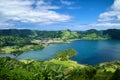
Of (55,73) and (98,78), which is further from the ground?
(55,73)

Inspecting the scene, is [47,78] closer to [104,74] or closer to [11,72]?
[11,72]

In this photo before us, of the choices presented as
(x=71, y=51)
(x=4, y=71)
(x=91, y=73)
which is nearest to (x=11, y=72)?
(x=4, y=71)

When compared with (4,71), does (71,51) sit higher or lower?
lower

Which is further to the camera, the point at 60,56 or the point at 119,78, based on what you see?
the point at 60,56

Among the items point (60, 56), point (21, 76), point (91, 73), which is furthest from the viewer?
point (60, 56)

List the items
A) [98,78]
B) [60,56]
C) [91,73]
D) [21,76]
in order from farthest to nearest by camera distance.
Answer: [60,56] → [91,73] → [98,78] → [21,76]

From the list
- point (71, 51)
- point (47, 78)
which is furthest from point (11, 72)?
point (71, 51)

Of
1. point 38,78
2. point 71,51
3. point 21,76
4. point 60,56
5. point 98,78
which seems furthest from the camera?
point 71,51

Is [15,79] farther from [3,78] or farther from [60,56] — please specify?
[60,56]

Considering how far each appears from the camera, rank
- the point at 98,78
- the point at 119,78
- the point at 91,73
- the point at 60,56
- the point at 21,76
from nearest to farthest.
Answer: the point at 21,76, the point at 119,78, the point at 98,78, the point at 91,73, the point at 60,56
